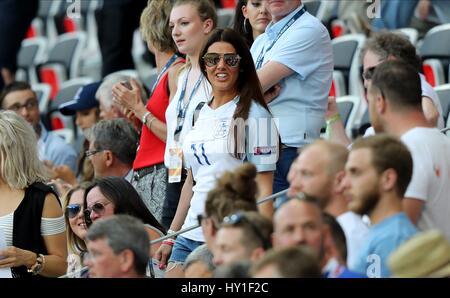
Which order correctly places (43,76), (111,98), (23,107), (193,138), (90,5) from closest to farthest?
(193,138), (111,98), (23,107), (43,76), (90,5)

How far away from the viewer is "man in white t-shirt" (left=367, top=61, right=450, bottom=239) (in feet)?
20.4

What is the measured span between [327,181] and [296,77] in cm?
166

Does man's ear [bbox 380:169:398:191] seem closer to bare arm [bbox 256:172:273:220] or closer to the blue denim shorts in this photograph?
bare arm [bbox 256:172:273:220]

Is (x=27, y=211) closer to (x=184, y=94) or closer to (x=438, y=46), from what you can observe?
(x=184, y=94)

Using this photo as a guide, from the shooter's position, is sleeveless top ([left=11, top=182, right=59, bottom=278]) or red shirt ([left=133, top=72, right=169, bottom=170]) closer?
sleeveless top ([left=11, top=182, right=59, bottom=278])

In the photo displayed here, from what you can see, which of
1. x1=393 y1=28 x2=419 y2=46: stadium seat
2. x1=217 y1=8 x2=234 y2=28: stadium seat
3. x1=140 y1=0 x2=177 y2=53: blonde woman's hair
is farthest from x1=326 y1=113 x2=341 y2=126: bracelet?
x1=217 y1=8 x2=234 y2=28: stadium seat

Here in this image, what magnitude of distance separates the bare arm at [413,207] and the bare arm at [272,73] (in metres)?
1.53

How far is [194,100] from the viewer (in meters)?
7.75

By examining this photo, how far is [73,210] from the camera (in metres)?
7.85

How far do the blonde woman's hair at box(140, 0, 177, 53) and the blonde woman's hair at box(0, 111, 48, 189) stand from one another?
1.31m

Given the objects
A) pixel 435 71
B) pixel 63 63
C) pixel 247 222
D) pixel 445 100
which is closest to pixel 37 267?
pixel 247 222
